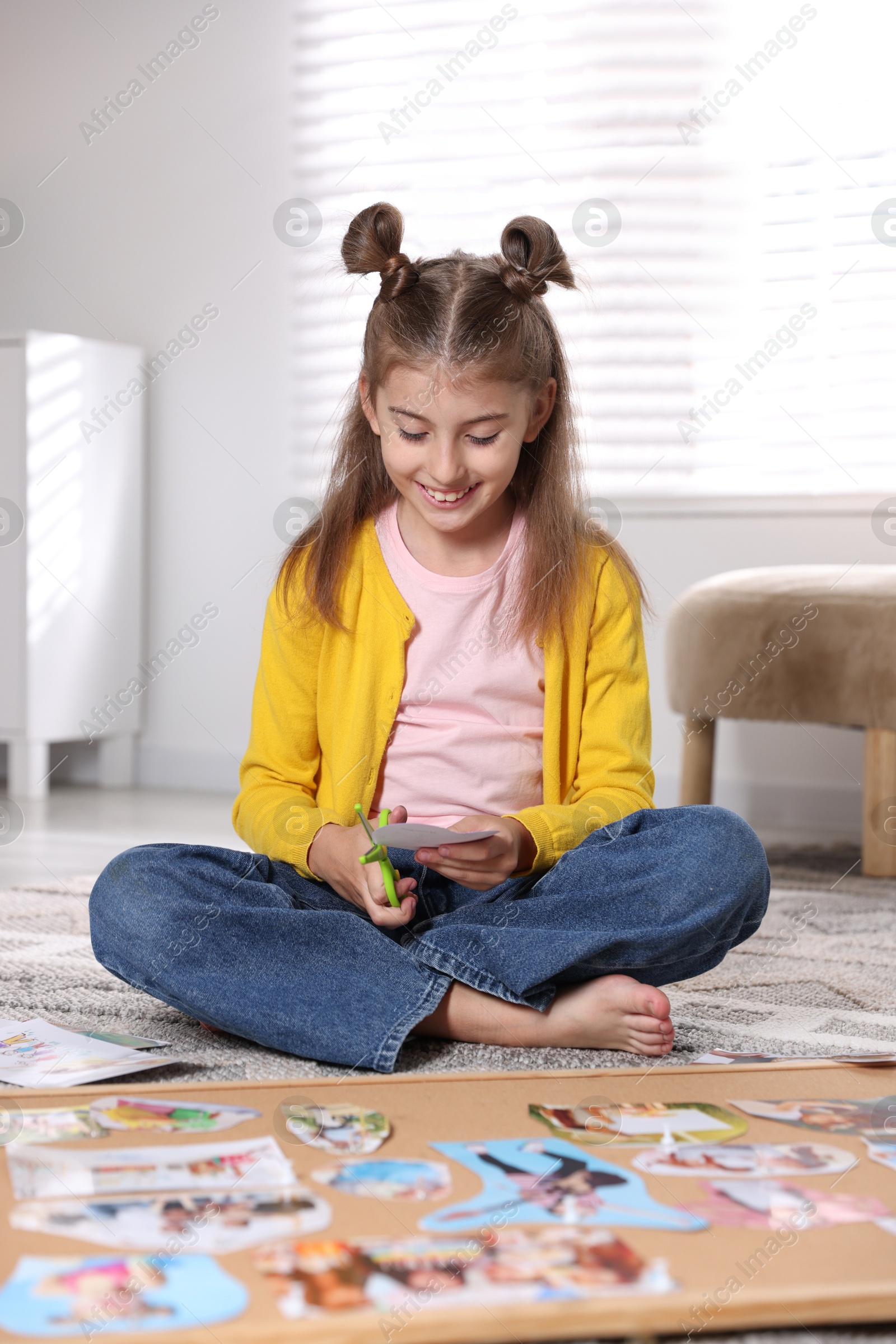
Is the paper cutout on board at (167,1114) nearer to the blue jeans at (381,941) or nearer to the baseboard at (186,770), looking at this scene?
the blue jeans at (381,941)

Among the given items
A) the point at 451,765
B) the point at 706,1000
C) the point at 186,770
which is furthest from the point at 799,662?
the point at 186,770

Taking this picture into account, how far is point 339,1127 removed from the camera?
2.36ft

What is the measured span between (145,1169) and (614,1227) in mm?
232

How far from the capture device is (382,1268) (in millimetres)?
546

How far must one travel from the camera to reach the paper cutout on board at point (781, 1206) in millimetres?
603

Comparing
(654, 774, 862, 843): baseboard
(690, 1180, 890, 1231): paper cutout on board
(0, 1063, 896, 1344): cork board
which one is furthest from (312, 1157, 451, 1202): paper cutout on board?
(654, 774, 862, 843): baseboard

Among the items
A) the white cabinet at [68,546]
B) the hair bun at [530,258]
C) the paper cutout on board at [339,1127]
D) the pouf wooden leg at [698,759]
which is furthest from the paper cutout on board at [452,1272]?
the white cabinet at [68,546]

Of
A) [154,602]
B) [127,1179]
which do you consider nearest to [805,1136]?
[127,1179]

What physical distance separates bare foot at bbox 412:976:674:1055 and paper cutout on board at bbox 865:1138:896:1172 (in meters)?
0.21

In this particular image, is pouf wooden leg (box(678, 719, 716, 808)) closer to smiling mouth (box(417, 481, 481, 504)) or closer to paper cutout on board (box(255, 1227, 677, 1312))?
smiling mouth (box(417, 481, 481, 504))

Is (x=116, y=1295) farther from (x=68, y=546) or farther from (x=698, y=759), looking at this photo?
(x=68, y=546)

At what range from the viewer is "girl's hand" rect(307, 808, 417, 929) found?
89 cm

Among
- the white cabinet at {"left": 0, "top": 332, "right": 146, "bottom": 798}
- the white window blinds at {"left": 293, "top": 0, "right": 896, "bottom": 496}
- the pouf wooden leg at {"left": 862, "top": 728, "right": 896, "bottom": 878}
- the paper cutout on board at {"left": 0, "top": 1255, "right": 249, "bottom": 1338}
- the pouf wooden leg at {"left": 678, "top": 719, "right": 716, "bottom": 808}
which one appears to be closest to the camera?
the paper cutout on board at {"left": 0, "top": 1255, "right": 249, "bottom": 1338}

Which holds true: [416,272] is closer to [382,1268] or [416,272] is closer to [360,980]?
[360,980]
